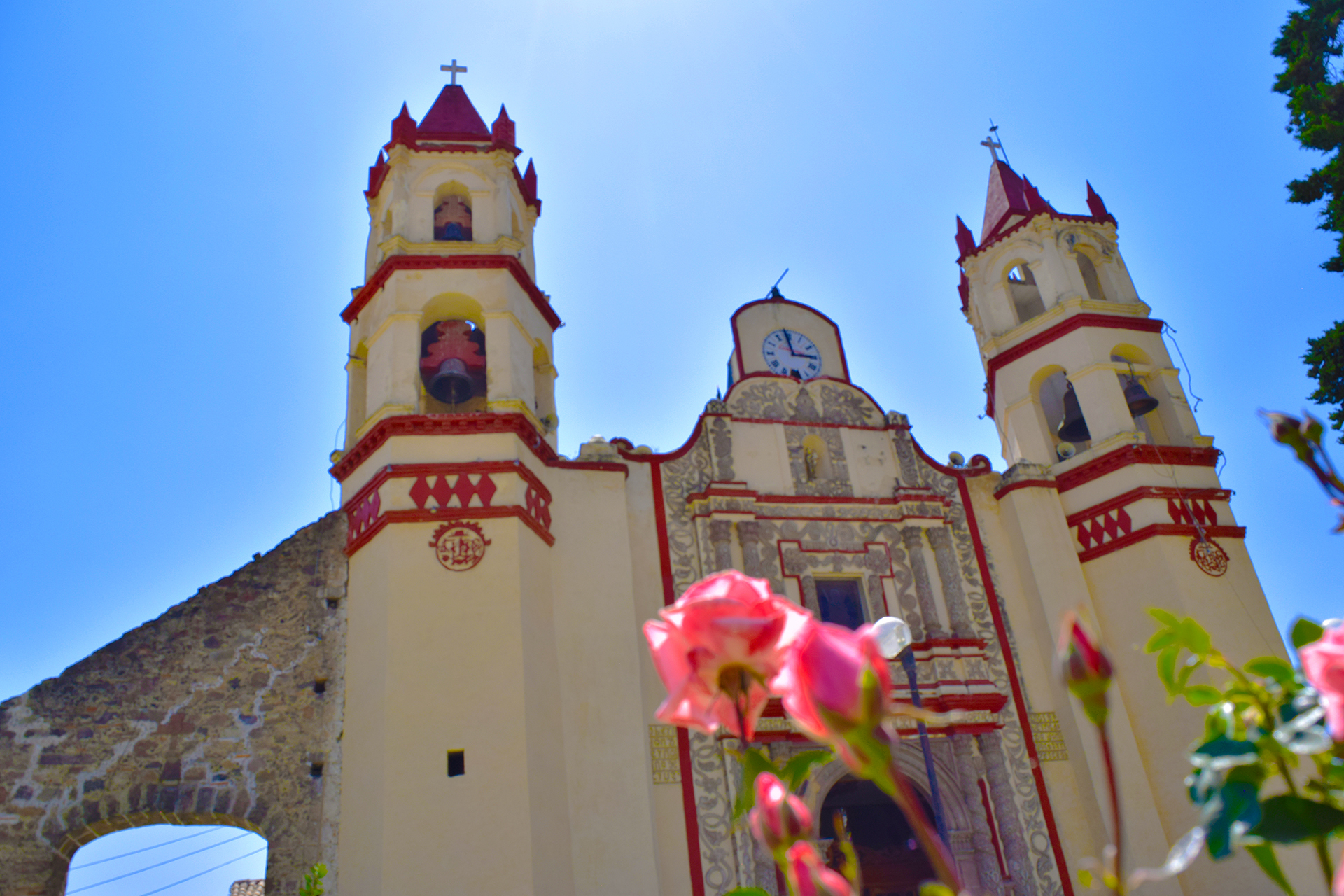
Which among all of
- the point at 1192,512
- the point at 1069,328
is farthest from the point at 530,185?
the point at 1192,512

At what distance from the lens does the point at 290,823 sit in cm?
909

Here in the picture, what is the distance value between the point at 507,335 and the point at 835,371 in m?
4.95

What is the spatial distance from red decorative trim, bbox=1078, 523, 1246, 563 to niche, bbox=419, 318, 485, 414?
26.9 feet

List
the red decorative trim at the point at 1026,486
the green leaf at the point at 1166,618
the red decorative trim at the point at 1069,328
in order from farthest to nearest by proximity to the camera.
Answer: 1. the red decorative trim at the point at 1069,328
2. the red decorative trim at the point at 1026,486
3. the green leaf at the point at 1166,618

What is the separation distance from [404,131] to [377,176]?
0.74 m

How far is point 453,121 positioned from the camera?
14109 millimetres

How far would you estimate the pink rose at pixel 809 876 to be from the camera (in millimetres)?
1508

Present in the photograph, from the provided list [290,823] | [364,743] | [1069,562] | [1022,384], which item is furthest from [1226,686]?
[1022,384]

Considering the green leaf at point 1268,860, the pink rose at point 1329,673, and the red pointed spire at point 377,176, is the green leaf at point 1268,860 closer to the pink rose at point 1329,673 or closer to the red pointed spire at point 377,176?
the pink rose at point 1329,673

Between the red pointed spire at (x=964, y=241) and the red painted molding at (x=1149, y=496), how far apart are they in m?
4.96

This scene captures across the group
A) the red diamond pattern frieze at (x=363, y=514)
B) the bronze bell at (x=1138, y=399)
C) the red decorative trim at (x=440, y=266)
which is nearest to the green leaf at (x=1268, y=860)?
the red diamond pattern frieze at (x=363, y=514)

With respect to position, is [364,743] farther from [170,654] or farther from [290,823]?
[170,654]

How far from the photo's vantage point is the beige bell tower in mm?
11305

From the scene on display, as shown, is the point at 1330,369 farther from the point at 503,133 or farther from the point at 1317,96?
the point at 503,133
